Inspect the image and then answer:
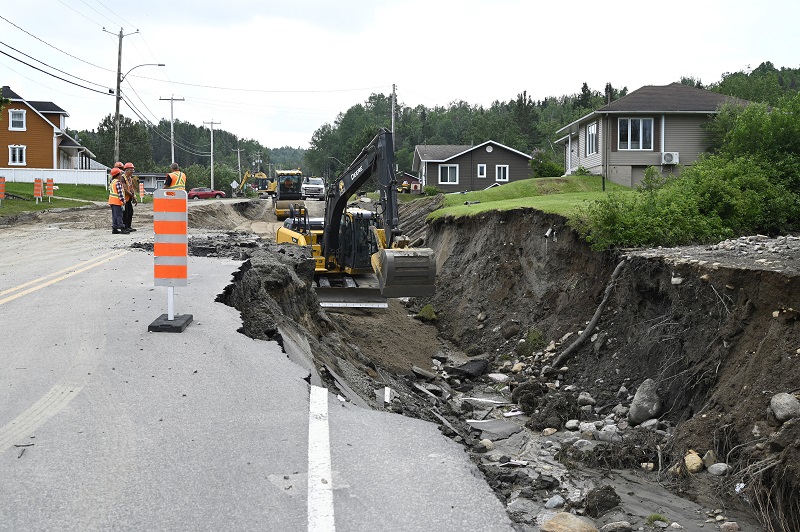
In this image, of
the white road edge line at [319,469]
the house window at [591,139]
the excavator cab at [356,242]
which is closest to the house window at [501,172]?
the house window at [591,139]

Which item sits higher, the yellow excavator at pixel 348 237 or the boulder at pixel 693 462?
the yellow excavator at pixel 348 237

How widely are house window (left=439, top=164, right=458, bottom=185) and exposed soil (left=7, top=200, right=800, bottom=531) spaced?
126ft

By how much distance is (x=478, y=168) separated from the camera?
61.1 m

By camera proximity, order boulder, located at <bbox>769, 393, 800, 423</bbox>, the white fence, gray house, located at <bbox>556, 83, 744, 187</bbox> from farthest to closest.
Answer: the white fence < gray house, located at <bbox>556, 83, 744, 187</bbox> < boulder, located at <bbox>769, 393, 800, 423</bbox>

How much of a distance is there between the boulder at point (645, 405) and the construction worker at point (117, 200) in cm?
1508

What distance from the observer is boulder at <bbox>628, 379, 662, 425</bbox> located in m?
10.9

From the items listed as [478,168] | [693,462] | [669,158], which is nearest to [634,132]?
[669,158]

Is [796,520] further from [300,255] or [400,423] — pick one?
[300,255]

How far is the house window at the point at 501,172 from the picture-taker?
60.8m

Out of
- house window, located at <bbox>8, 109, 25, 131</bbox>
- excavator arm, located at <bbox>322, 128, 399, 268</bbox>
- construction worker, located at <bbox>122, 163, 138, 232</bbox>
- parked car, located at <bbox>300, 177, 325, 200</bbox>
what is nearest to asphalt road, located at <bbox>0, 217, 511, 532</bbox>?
excavator arm, located at <bbox>322, 128, 399, 268</bbox>

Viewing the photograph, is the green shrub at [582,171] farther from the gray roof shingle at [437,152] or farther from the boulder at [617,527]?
the boulder at [617,527]

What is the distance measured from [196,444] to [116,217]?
1815cm

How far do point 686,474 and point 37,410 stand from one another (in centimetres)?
650

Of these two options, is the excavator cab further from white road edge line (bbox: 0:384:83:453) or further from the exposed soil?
white road edge line (bbox: 0:384:83:453)
